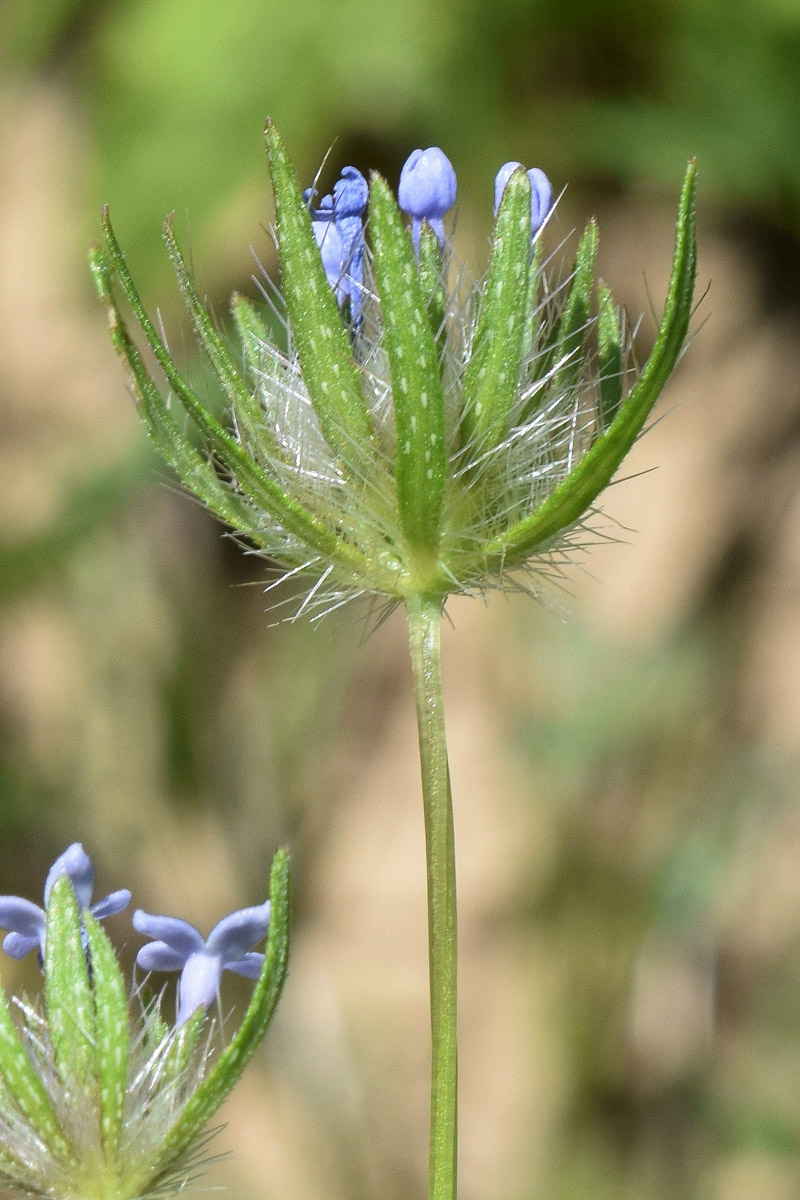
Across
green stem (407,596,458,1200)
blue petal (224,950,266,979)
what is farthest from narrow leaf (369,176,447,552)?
blue petal (224,950,266,979)

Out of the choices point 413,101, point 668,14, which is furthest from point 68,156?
point 668,14

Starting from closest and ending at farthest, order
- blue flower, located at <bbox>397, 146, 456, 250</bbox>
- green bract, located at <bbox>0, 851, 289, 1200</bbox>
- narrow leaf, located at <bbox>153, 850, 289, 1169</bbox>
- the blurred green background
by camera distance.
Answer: narrow leaf, located at <bbox>153, 850, 289, 1169</bbox> → green bract, located at <bbox>0, 851, 289, 1200</bbox> → blue flower, located at <bbox>397, 146, 456, 250</bbox> → the blurred green background

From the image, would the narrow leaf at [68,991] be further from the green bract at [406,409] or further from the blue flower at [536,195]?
the blue flower at [536,195]

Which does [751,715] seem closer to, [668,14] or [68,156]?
[668,14]

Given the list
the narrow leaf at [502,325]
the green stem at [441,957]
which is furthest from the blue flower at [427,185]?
the green stem at [441,957]

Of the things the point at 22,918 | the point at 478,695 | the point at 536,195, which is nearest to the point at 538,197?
the point at 536,195

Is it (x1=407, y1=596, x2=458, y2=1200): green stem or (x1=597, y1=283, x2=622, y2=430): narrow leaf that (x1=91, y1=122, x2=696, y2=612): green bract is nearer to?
(x1=597, y1=283, x2=622, y2=430): narrow leaf
